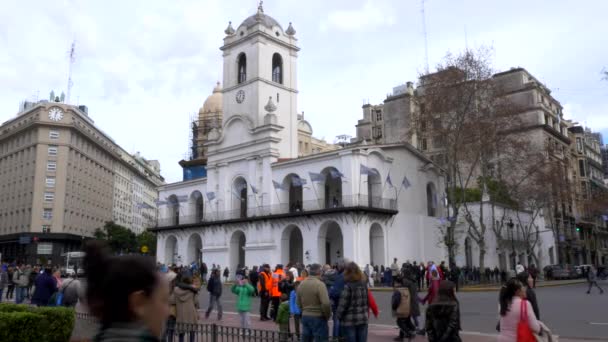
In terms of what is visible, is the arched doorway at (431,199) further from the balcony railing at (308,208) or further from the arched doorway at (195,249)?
the arched doorway at (195,249)

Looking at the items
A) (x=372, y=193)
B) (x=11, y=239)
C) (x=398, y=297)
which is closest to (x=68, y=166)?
(x=11, y=239)

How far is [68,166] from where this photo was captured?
69.0 metres

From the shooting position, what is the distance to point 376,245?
127ft

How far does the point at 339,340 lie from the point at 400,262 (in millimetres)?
33162

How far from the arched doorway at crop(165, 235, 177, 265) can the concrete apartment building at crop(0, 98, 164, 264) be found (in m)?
19.2

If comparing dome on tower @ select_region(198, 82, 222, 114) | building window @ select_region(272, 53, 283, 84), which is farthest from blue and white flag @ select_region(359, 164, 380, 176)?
dome on tower @ select_region(198, 82, 222, 114)

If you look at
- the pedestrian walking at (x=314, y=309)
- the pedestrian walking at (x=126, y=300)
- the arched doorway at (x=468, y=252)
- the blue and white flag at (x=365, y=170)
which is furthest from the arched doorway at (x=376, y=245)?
the pedestrian walking at (x=126, y=300)

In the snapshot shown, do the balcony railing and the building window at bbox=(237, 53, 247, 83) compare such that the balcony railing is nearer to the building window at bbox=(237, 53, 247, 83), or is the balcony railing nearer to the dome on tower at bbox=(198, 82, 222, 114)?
the building window at bbox=(237, 53, 247, 83)

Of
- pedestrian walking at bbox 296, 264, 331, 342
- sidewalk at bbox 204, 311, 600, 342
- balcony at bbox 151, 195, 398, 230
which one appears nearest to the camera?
pedestrian walking at bbox 296, 264, 331, 342

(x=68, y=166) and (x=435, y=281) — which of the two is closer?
(x=435, y=281)

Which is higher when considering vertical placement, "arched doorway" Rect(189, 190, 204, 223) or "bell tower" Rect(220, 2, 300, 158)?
"bell tower" Rect(220, 2, 300, 158)

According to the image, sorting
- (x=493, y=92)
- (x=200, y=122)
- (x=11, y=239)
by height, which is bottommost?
(x=11, y=239)

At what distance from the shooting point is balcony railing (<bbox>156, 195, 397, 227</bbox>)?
36688 millimetres

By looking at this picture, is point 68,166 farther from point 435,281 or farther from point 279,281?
point 435,281
